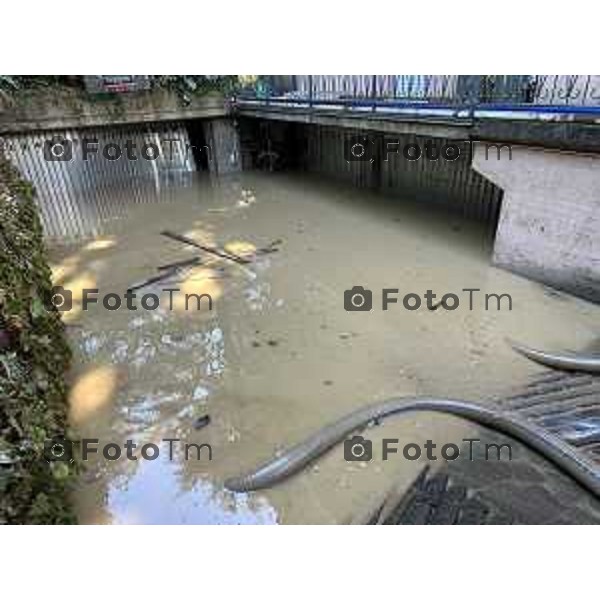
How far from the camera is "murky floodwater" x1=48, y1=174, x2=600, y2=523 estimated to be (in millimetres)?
3801

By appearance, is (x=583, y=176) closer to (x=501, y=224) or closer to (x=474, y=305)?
(x=501, y=224)

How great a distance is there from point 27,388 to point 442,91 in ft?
26.9

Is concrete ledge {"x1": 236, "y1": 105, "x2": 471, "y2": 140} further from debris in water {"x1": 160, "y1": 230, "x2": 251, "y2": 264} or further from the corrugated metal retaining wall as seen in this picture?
debris in water {"x1": 160, "y1": 230, "x2": 251, "y2": 264}

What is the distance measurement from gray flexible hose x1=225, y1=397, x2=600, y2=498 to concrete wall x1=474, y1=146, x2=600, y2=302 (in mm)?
2717

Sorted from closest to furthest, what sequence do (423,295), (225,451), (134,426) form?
(225,451) → (134,426) → (423,295)

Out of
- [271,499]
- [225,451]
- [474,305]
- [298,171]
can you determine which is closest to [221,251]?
[474,305]

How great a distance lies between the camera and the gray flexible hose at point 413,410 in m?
3.61

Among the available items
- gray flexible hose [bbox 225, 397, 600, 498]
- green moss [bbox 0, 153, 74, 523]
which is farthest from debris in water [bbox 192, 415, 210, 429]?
green moss [bbox 0, 153, 74, 523]

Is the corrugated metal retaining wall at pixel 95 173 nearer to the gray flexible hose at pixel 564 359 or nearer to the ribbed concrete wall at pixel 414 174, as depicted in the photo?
the ribbed concrete wall at pixel 414 174

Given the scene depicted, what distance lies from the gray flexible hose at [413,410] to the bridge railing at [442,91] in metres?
3.57

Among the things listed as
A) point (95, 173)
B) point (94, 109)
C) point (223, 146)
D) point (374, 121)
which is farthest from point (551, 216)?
point (95, 173)

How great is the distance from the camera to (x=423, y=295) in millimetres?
6363

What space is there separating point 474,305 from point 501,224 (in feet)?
4.46

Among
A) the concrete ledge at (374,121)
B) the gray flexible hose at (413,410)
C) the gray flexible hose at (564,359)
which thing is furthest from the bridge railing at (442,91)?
the gray flexible hose at (413,410)
